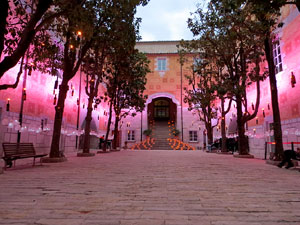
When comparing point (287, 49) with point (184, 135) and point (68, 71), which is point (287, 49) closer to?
point (68, 71)

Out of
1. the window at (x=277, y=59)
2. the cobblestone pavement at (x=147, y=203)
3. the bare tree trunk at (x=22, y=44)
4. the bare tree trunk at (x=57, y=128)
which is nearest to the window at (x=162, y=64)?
the window at (x=277, y=59)

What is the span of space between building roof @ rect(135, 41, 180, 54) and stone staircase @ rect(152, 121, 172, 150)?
37.0 ft

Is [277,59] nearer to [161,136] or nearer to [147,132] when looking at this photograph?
[161,136]

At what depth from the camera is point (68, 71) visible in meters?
10.2

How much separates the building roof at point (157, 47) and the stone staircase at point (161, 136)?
37.0 ft

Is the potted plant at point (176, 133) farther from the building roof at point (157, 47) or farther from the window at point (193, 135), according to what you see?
the building roof at point (157, 47)

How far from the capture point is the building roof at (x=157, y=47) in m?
32.7

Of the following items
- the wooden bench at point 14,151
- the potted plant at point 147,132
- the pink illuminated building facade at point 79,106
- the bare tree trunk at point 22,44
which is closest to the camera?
the bare tree trunk at point 22,44

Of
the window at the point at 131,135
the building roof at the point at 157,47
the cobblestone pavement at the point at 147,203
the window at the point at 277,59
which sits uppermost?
the building roof at the point at 157,47

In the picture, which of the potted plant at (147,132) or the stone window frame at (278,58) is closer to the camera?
the stone window frame at (278,58)

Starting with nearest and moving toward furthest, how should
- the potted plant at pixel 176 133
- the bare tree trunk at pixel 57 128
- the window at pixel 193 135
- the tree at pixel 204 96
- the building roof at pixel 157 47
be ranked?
the bare tree trunk at pixel 57 128 < the tree at pixel 204 96 < the potted plant at pixel 176 133 < the window at pixel 193 135 < the building roof at pixel 157 47

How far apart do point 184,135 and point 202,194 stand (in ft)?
86.2

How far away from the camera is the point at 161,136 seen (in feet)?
97.0

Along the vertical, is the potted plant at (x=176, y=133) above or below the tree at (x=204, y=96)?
below
